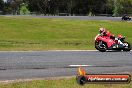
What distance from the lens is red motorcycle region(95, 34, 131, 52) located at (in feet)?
72.0

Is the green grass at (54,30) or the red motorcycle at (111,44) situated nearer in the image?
the red motorcycle at (111,44)

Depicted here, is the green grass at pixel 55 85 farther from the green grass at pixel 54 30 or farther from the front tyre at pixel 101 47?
the green grass at pixel 54 30

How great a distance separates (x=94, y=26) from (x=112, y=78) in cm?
3563

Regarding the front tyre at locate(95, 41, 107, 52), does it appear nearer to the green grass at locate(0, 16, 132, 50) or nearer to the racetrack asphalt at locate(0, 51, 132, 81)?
the racetrack asphalt at locate(0, 51, 132, 81)

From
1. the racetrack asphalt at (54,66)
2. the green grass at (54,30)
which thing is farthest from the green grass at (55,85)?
the green grass at (54,30)

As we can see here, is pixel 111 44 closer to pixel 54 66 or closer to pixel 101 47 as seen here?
pixel 101 47

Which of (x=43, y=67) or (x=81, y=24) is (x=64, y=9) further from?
(x=43, y=67)

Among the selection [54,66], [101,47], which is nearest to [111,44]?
[101,47]

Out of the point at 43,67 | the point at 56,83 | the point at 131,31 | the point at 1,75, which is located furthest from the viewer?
the point at 131,31

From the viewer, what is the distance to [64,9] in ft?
330

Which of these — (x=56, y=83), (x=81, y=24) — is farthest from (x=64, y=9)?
(x=56, y=83)

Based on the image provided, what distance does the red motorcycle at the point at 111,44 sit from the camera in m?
21.9

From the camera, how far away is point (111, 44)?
2214 cm

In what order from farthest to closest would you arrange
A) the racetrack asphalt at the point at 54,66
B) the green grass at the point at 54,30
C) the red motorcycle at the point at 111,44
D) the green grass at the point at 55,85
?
1. the green grass at the point at 54,30
2. the red motorcycle at the point at 111,44
3. the racetrack asphalt at the point at 54,66
4. the green grass at the point at 55,85
